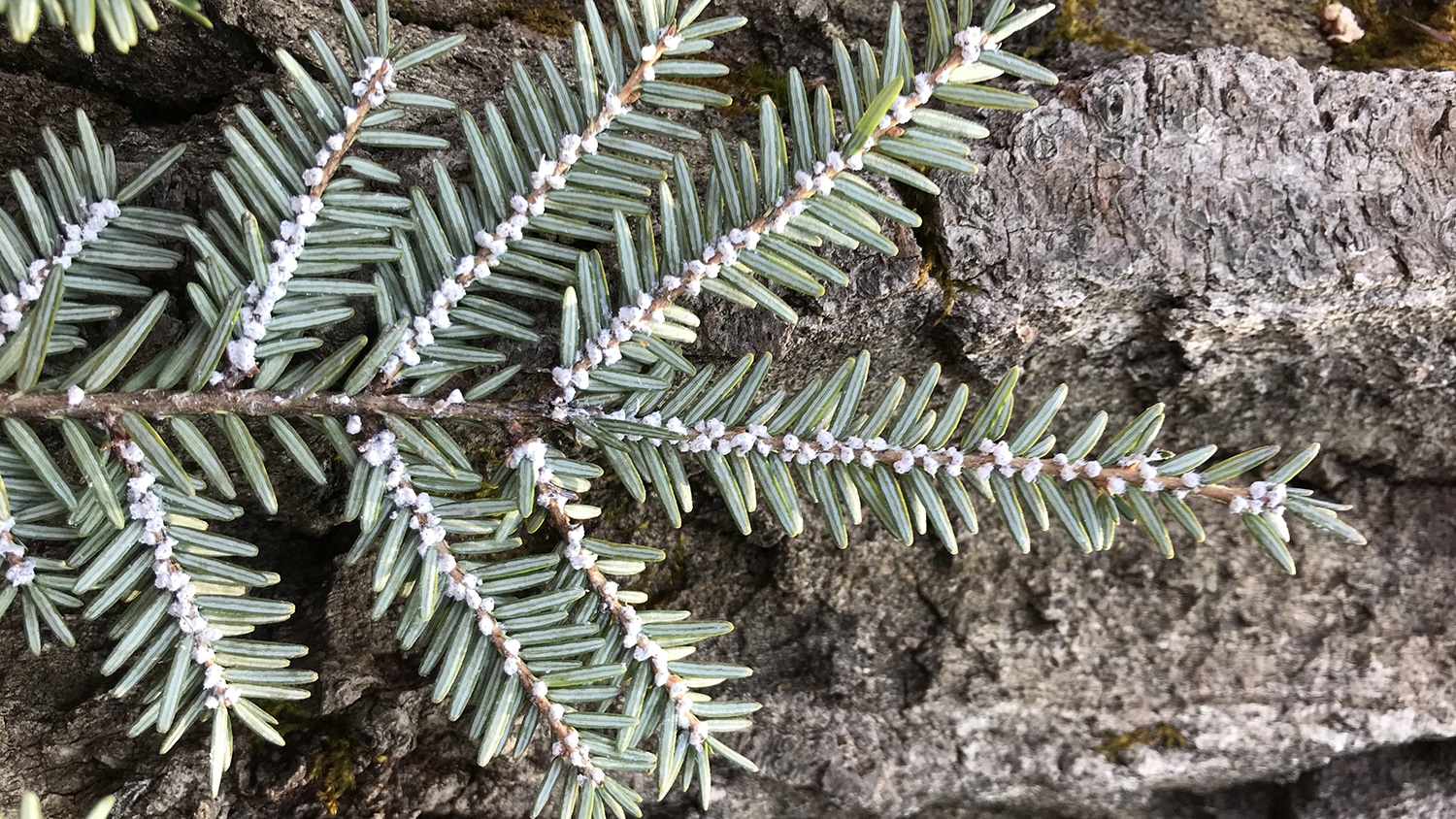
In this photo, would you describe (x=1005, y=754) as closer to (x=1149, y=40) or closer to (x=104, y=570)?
(x=1149, y=40)

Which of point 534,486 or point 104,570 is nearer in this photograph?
point 104,570

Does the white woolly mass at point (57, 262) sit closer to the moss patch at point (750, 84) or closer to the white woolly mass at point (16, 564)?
the white woolly mass at point (16, 564)

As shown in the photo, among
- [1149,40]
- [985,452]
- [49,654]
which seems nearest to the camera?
[985,452]

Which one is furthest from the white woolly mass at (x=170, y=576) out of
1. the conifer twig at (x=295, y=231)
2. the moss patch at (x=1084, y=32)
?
the moss patch at (x=1084, y=32)

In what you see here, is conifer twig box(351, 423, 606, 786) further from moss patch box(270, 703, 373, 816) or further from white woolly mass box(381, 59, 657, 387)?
moss patch box(270, 703, 373, 816)

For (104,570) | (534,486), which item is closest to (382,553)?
(534,486)

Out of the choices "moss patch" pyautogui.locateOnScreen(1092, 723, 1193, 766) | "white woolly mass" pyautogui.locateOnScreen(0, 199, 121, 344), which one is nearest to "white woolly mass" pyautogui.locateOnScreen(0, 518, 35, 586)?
"white woolly mass" pyautogui.locateOnScreen(0, 199, 121, 344)

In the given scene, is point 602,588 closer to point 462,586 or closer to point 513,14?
point 462,586
